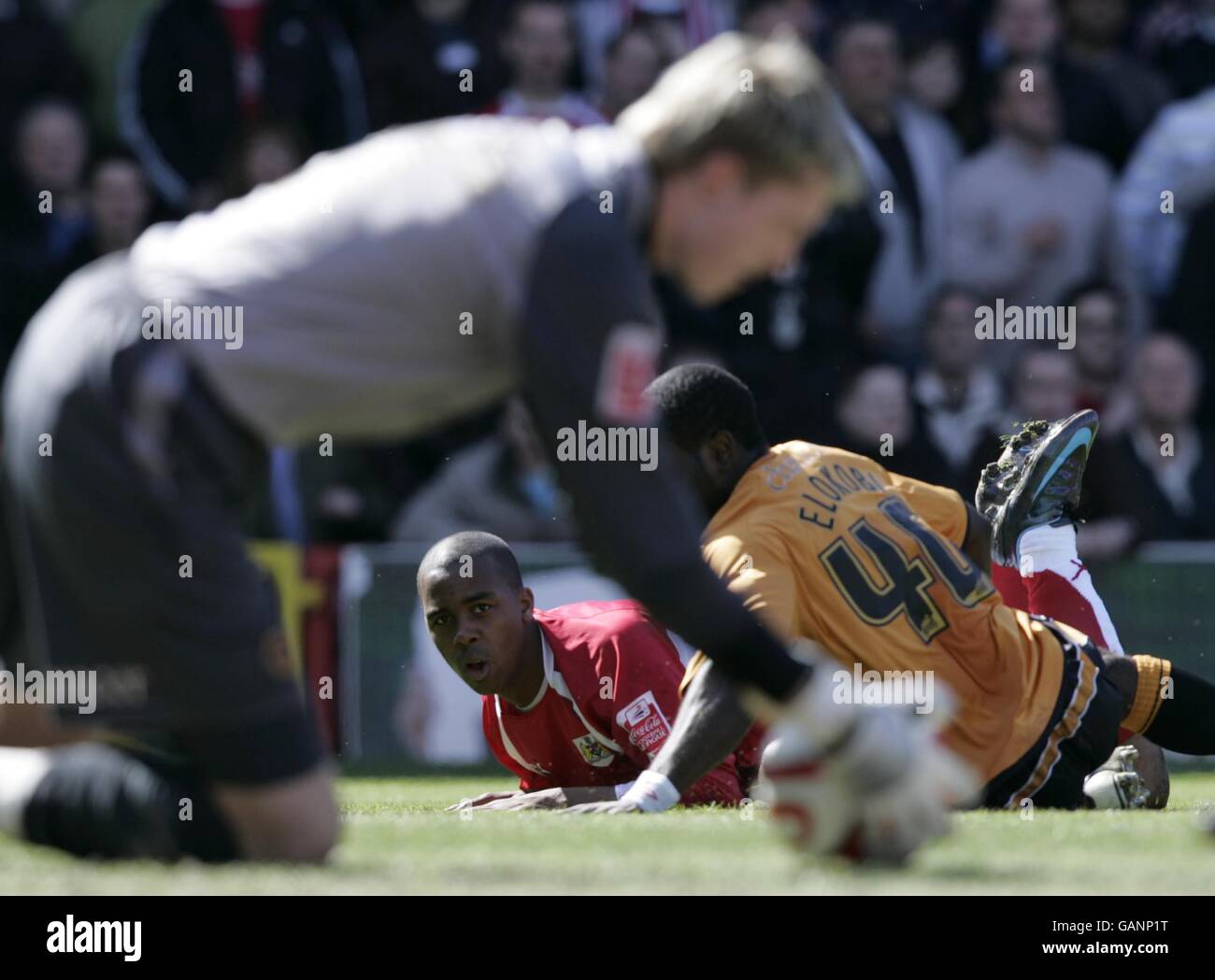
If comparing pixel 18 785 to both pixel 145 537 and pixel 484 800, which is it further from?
pixel 484 800

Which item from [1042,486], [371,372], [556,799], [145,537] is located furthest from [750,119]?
[1042,486]

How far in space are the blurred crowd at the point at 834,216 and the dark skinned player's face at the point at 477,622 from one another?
148 inches

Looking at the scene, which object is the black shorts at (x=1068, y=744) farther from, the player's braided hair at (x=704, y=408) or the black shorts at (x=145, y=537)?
the black shorts at (x=145, y=537)

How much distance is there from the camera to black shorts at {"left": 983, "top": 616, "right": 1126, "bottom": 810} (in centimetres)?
589

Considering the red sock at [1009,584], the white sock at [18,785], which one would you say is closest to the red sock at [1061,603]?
the red sock at [1009,584]

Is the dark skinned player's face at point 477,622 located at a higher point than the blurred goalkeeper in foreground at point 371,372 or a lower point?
lower

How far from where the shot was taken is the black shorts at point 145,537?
12.7 ft

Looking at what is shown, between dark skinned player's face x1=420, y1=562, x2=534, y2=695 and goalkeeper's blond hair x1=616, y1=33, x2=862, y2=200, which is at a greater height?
goalkeeper's blond hair x1=616, y1=33, x2=862, y2=200

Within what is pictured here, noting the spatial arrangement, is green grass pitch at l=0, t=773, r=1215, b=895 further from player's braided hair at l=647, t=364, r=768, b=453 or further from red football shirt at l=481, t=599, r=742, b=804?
player's braided hair at l=647, t=364, r=768, b=453

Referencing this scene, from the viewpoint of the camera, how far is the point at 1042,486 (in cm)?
661

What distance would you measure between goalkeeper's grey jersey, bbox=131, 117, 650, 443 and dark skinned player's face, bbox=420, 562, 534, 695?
2412 mm

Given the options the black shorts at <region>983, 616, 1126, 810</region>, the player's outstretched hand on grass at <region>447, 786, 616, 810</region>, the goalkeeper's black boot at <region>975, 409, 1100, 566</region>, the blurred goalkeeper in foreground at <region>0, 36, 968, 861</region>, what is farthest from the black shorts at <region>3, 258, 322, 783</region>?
the goalkeeper's black boot at <region>975, 409, 1100, 566</region>

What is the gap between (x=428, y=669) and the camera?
33.9 ft

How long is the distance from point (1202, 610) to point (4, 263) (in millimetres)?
6147
